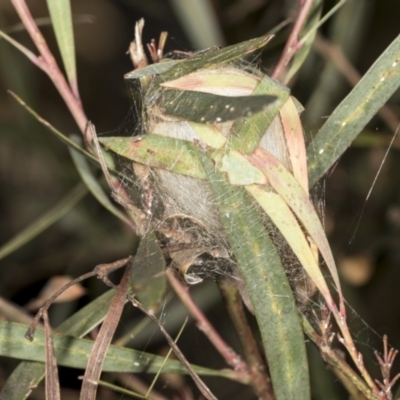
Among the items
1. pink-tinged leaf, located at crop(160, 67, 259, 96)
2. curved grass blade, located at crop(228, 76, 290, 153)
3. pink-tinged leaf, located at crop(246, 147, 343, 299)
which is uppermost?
pink-tinged leaf, located at crop(160, 67, 259, 96)

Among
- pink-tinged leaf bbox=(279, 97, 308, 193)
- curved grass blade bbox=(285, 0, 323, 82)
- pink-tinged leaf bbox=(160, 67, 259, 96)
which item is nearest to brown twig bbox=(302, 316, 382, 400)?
pink-tinged leaf bbox=(279, 97, 308, 193)

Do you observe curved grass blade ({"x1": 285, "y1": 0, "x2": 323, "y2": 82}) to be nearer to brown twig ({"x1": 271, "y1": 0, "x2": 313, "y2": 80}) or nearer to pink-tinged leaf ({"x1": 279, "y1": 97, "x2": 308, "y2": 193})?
brown twig ({"x1": 271, "y1": 0, "x2": 313, "y2": 80})

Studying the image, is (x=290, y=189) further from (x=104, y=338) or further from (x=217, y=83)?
(x=104, y=338)

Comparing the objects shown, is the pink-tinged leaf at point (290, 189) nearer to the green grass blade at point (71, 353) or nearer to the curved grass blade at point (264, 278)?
the curved grass blade at point (264, 278)

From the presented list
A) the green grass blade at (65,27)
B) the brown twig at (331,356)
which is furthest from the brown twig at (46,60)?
the brown twig at (331,356)

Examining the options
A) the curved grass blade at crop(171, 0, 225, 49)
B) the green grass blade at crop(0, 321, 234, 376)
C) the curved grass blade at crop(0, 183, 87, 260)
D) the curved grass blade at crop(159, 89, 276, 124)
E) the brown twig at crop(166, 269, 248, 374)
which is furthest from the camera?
the curved grass blade at crop(171, 0, 225, 49)

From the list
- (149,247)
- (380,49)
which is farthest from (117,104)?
(149,247)
